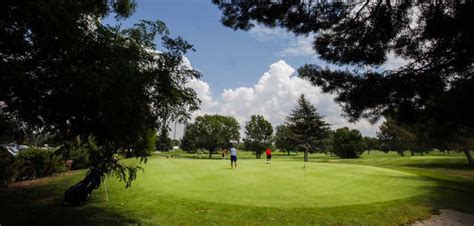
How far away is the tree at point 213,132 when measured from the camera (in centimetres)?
7694

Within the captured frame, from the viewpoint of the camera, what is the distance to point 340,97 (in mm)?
8836

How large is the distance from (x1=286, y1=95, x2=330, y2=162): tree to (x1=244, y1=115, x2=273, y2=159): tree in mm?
27564

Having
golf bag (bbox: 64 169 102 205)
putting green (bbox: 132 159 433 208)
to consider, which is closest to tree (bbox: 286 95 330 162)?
putting green (bbox: 132 159 433 208)

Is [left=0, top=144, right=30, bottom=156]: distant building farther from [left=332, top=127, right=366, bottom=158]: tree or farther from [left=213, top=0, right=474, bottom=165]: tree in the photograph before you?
[left=332, top=127, right=366, bottom=158]: tree

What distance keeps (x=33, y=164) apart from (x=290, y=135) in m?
43.2

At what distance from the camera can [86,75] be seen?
5.41m

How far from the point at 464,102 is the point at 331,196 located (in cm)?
690

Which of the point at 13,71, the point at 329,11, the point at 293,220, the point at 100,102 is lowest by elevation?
the point at 293,220

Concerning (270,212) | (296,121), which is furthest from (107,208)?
(296,121)

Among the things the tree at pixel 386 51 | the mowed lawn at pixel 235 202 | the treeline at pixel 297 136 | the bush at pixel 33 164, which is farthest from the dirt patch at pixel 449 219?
the treeline at pixel 297 136

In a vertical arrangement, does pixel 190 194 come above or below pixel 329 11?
below

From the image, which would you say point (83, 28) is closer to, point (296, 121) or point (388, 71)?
point (388, 71)

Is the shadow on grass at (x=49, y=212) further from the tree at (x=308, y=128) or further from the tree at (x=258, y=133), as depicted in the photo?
the tree at (x=258, y=133)

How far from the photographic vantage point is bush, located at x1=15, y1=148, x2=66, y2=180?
17.6 meters
